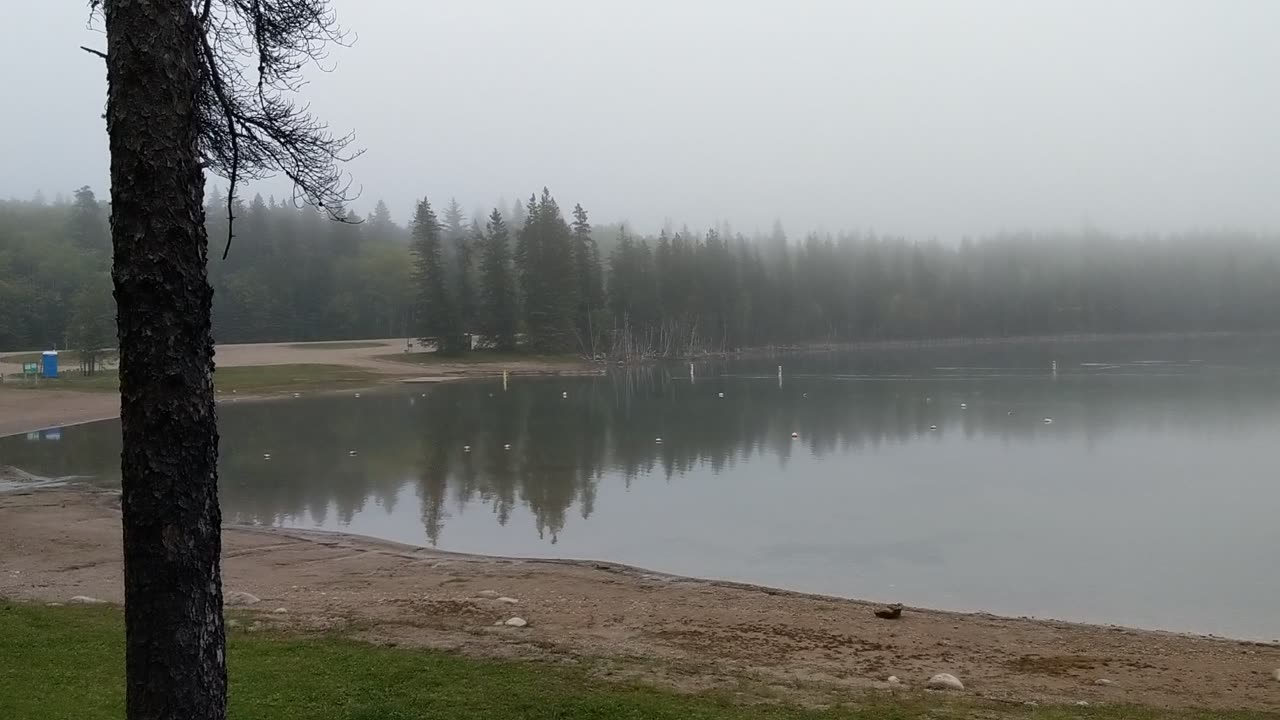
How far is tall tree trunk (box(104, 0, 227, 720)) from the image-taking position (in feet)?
11.9

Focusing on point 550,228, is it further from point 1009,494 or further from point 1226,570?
point 1226,570

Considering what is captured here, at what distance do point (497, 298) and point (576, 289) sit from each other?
7.34 m

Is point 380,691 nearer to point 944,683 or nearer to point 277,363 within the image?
point 944,683

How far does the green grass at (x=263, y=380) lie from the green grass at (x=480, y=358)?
Result: 893cm

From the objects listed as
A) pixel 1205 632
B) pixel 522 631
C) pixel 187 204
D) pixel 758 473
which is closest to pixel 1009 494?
pixel 758 473

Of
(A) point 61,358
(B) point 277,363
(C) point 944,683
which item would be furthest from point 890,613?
(A) point 61,358

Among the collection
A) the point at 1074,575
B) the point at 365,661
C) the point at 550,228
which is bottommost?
the point at 1074,575

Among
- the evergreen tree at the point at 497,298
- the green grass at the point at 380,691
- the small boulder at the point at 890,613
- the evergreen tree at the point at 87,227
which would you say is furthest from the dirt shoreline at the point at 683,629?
the evergreen tree at the point at 87,227

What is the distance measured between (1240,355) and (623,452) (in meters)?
79.8

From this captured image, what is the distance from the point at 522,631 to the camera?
34.0ft

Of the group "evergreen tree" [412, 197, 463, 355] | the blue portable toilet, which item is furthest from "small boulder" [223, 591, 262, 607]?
"evergreen tree" [412, 197, 463, 355]

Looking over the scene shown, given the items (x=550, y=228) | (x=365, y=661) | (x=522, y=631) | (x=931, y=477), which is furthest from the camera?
(x=550, y=228)

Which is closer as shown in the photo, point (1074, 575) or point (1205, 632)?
point (1205, 632)

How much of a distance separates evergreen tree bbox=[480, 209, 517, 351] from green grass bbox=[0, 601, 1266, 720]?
245 feet
